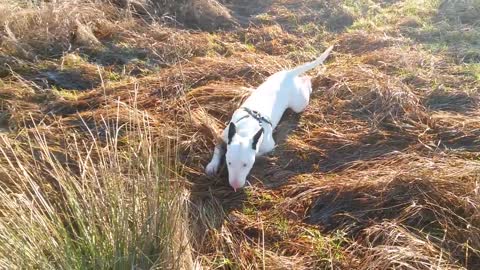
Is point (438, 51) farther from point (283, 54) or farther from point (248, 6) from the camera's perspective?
point (248, 6)

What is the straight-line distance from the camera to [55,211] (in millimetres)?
2160

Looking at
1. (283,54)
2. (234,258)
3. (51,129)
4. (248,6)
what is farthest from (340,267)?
(248,6)

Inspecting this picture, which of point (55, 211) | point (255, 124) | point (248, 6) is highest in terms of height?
point (55, 211)

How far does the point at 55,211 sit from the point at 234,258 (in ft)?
3.38

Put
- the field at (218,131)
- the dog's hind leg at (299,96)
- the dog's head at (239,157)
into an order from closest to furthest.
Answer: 1. the field at (218,131)
2. the dog's head at (239,157)
3. the dog's hind leg at (299,96)

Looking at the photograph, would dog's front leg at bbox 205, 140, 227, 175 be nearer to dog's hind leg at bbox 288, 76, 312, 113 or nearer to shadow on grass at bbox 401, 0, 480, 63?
dog's hind leg at bbox 288, 76, 312, 113

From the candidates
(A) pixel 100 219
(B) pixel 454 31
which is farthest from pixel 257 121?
(B) pixel 454 31

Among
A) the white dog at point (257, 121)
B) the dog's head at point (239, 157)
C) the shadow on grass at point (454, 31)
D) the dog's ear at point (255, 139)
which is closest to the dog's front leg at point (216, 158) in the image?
the white dog at point (257, 121)

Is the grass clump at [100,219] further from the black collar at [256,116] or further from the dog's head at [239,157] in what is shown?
the black collar at [256,116]

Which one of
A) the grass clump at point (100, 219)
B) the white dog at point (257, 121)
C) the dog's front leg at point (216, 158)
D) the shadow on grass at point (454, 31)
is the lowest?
the shadow on grass at point (454, 31)

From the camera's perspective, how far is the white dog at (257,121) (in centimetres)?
329

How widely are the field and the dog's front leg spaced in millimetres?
65

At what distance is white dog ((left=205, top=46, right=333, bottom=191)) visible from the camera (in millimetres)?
3293

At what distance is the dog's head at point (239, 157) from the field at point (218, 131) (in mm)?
136
